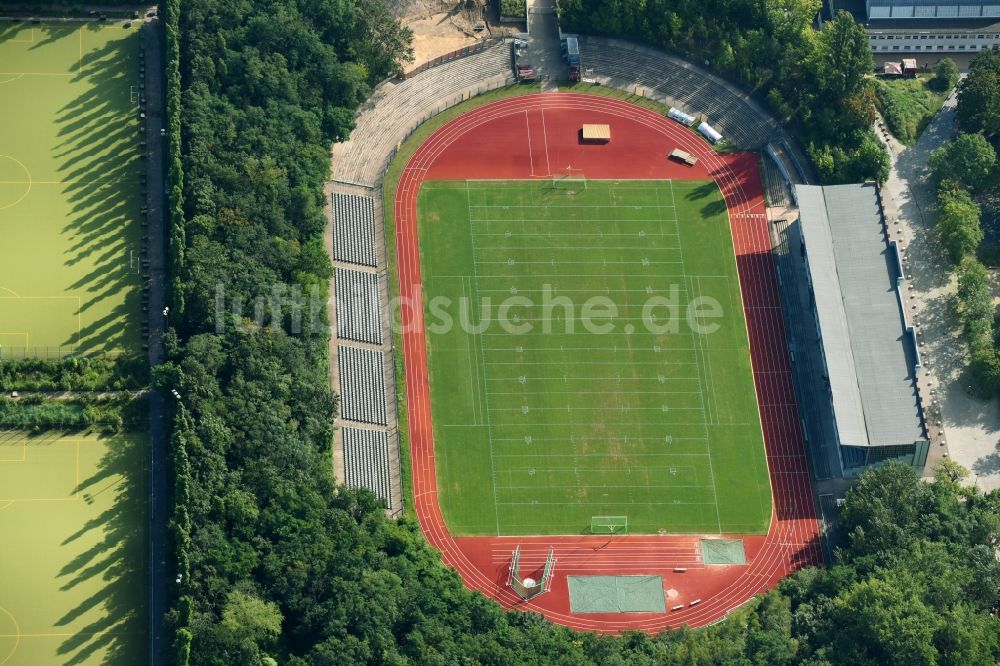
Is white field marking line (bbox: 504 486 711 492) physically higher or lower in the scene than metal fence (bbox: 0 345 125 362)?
lower

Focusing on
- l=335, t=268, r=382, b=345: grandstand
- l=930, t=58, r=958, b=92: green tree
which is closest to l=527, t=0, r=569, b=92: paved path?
l=335, t=268, r=382, b=345: grandstand

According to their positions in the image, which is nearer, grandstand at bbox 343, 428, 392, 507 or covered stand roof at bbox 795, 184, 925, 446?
grandstand at bbox 343, 428, 392, 507

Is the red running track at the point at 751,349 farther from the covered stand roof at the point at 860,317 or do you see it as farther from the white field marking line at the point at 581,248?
the white field marking line at the point at 581,248

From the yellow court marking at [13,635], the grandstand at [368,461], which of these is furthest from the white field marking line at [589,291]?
the yellow court marking at [13,635]

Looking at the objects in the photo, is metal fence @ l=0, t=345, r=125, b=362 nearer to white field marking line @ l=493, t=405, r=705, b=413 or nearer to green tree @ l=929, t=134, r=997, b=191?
white field marking line @ l=493, t=405, r=705, b=413

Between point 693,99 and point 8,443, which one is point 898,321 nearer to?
point 693,99

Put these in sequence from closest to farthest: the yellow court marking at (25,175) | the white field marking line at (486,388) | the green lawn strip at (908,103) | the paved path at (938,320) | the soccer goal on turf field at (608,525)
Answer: the soccer goal on turf field at (608,525) < the white field marking line at (486,388) < the paved path at (938,320) < the yellow court marking at (25,175) < the green lawn strip at (908,103)
